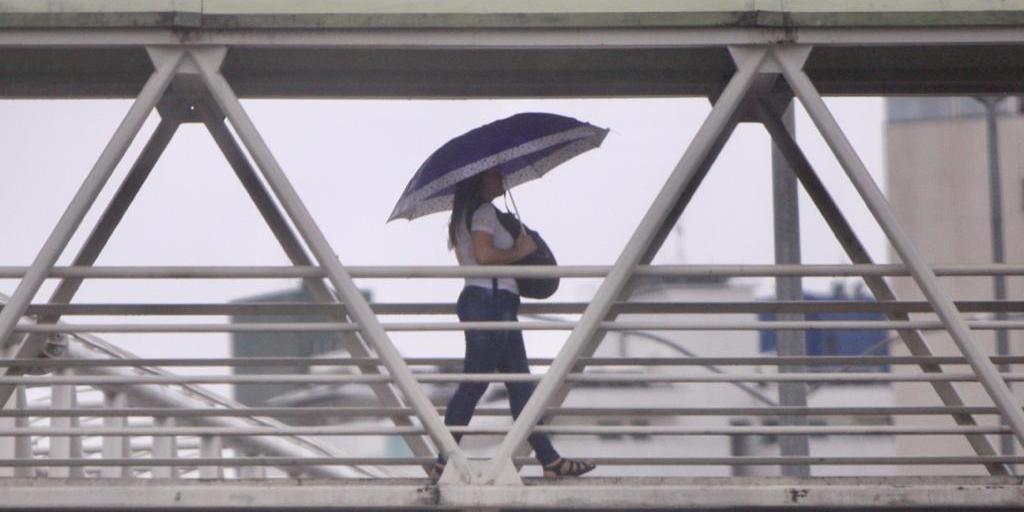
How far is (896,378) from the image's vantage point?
8.59 m

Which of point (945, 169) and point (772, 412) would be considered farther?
point (945, 169)

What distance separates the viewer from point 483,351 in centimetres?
938

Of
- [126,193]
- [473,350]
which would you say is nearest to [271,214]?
[126,193]

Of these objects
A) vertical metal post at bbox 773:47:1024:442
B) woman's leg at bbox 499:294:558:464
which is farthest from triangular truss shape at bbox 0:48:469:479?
vertical metal post at bbox 773:47:1024:442

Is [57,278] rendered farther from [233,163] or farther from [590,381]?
[590,381]

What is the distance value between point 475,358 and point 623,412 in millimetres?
1118

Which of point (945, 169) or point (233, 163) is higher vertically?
point (945, 169)

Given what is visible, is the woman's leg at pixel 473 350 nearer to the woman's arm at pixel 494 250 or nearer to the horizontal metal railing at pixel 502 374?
the woman's arm at pixel 494 250

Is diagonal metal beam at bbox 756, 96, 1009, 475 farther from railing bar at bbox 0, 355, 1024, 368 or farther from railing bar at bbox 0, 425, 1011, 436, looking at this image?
railing bar at bbox 0, 425, 1011, 436

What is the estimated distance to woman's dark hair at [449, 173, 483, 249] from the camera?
9.51m

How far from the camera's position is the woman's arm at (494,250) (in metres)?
9.32

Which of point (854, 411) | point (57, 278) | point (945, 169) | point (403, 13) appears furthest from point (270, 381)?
point (945, 169)

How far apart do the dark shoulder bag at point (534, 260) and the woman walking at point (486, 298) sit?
0.04 metres

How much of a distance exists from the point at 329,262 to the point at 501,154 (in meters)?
1.31
